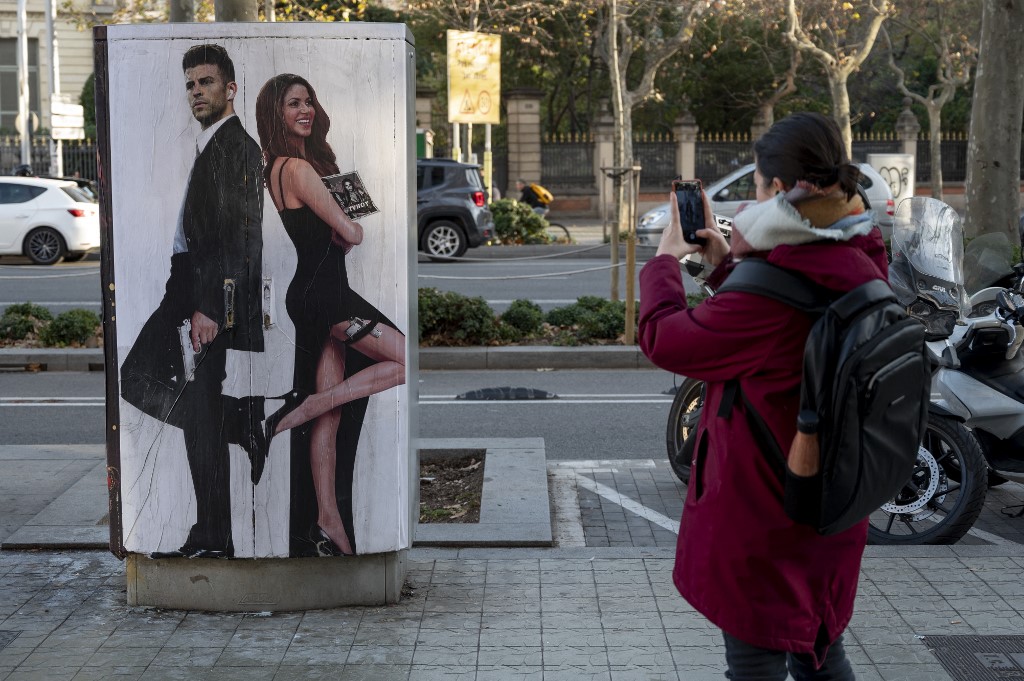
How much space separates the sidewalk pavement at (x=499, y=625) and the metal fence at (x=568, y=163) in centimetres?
3186

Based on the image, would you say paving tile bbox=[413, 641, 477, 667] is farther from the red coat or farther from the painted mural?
the red coat

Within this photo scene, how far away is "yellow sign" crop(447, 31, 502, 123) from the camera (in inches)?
1072

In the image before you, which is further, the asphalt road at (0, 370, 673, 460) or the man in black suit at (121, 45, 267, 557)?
the asphalt road at (0, 370, 673, 460)

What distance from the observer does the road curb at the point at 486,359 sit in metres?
11.3

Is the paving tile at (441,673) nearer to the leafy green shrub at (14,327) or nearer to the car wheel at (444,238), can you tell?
the leafy green shrub at (14,327)

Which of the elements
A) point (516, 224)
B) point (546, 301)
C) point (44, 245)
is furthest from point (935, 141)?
point (44, 245)

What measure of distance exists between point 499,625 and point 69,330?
8.29 meters

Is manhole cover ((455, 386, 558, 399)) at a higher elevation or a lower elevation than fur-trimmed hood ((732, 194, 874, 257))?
lower

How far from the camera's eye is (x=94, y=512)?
20.1 feet

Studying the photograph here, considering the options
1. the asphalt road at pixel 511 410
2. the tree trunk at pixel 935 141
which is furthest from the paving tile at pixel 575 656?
the tree trunk at pixel 935 141

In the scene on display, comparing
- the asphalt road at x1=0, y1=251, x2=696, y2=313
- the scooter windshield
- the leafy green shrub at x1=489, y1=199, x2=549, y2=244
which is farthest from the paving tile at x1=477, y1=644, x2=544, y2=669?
the leafy green shrub at x1=489, y1=199, x2=549, y2=244

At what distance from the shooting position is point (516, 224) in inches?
965

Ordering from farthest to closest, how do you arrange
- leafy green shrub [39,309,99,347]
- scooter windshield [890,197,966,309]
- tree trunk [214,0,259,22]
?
leafy green shrub [39,309,99,347], tree trunk [214,0,259,22], scooter windshield [890,197,966,309]

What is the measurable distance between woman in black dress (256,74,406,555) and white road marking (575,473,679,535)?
7.31 ft
